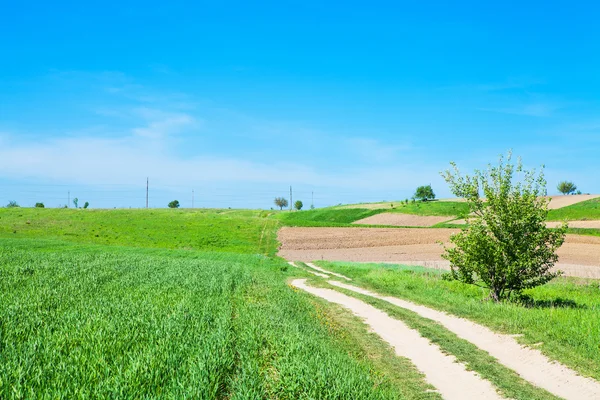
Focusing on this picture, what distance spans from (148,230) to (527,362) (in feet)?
239

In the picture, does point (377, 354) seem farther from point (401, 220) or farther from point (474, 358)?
point (401, 220)

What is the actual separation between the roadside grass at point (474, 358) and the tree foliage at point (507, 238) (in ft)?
18.0

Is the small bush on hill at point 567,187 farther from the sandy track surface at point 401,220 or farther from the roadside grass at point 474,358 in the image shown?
the roadside grass at point 474,358

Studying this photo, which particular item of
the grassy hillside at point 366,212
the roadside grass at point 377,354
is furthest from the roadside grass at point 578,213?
the roadside grass at point 377,354

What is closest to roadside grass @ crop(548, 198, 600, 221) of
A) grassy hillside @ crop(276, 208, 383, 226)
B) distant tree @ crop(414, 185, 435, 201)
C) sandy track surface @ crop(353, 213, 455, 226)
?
sandy track surface @ crop(353, 213, 455, 226)

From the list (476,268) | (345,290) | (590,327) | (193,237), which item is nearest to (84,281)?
(345,290)

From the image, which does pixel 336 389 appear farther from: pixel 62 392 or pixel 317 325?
pixel 317 325

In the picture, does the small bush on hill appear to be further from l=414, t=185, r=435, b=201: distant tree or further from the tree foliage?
the tree foliage

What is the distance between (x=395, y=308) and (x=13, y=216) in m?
97.7

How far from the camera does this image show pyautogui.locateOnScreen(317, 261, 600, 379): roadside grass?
1248 cm

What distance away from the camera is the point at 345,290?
25469 millimetres

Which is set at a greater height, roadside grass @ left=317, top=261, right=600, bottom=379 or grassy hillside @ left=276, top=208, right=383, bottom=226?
grassy hillside @ left=276, top=208, right=383, bottom=226

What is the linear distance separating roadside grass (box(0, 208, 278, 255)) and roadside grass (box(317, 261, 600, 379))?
1374 inches

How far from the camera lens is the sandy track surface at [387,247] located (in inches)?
1696
